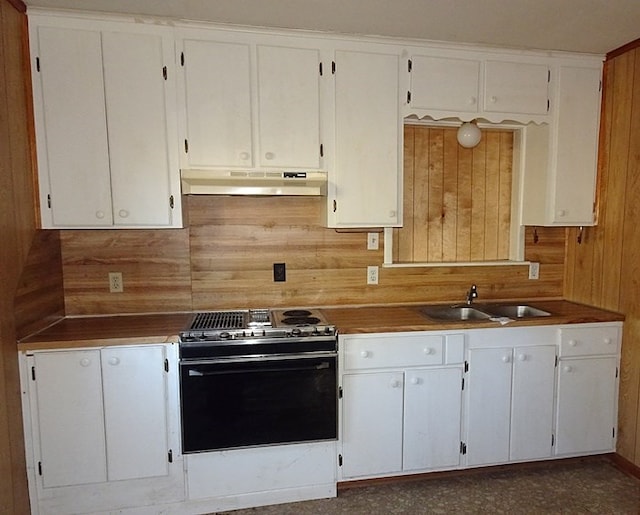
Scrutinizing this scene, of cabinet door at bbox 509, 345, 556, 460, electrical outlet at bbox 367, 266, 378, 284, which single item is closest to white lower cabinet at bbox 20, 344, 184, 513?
electrical outlet at bbox 367, 266, 378, 284

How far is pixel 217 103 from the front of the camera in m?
2.10

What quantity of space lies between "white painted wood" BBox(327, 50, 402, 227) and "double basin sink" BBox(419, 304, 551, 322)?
741 mm

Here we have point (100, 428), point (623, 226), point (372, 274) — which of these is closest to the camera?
point (100, 428)

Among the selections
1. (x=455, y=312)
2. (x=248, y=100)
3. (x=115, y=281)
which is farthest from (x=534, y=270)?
(x=115, y=281)

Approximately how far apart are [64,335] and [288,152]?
1487 millimetres

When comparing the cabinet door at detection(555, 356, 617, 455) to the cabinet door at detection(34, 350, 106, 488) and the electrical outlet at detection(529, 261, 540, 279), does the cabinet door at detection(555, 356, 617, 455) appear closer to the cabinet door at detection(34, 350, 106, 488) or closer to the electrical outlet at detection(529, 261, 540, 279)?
the electrical outlet at detection(529, 261, 540, 279)

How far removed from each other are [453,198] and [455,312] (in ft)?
2.63

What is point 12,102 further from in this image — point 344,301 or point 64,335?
point 344,301

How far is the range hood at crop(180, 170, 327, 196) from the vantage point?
6.82 ft

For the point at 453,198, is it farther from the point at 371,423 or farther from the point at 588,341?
the point at 371,423

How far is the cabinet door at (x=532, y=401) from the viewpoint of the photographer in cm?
227

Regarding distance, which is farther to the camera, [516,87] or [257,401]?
[516,87]

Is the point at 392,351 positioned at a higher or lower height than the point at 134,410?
higher

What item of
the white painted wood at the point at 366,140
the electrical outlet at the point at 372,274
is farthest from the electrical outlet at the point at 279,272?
the electrical outlet at the point at 372,274
